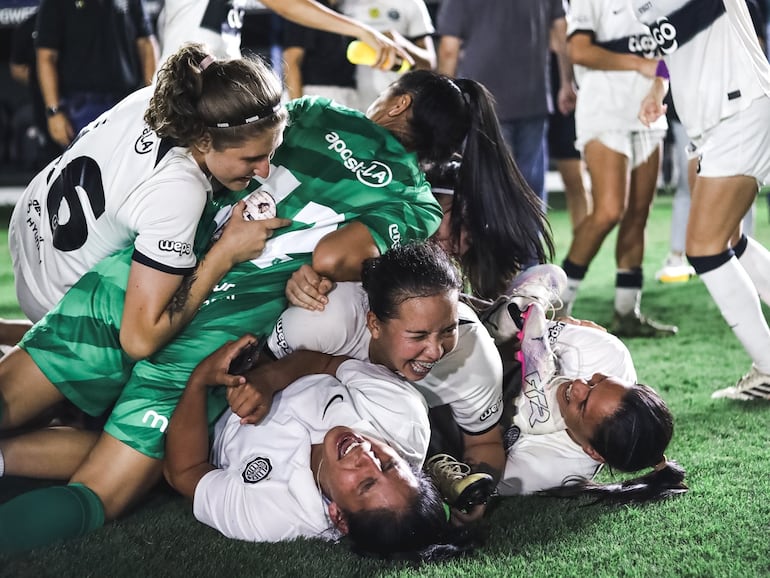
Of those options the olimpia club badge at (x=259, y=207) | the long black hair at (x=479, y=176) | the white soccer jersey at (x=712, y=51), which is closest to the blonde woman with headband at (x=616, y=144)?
the white soccer jersey at (x=712, y=51)

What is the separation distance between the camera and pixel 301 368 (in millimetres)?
2762

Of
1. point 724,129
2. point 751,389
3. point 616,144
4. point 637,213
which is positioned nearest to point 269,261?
point 724,129

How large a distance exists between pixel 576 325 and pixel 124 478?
148cm

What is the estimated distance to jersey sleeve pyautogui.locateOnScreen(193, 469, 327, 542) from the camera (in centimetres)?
237

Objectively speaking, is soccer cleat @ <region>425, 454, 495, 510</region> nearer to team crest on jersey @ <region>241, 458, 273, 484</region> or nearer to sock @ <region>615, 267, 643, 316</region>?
team crest on jersey @ <region>241, 458, 273, 484</region>

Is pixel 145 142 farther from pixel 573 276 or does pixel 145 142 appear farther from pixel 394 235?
pixel 573 276

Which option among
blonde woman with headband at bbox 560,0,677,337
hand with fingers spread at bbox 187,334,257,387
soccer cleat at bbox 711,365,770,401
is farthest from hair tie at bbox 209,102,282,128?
blonde woman with headband at bbox 560,0,677,337

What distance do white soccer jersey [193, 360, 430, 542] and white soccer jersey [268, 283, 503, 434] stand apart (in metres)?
0.12

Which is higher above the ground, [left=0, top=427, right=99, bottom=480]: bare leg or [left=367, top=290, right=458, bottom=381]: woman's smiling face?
[left=367, top=290, right=458, bottom=381]: woman's smiling face

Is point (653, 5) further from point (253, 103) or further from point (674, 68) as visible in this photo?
point (253, 103)

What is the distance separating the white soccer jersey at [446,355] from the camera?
273cm

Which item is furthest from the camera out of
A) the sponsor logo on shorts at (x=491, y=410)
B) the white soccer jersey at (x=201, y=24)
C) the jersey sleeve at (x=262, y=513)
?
the white soccer jersey at (x=201, y=24)

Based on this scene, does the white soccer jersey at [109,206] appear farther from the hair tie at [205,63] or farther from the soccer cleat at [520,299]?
the soccer cleat at [520,299]

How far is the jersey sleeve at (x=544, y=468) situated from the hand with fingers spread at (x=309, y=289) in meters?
0.71
